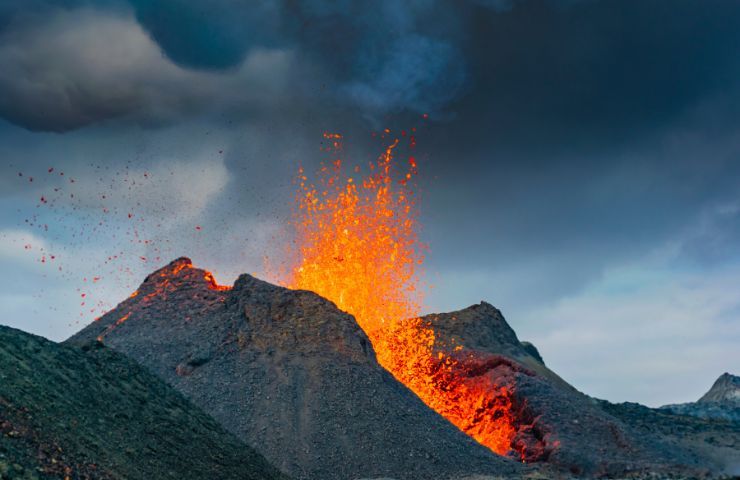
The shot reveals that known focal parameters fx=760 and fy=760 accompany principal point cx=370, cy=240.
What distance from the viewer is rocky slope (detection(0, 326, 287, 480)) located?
16.0m

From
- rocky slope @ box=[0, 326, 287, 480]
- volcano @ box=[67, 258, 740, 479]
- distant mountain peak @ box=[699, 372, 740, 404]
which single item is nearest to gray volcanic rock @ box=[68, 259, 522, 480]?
volcano @ box=[67, 258, 740, 479]

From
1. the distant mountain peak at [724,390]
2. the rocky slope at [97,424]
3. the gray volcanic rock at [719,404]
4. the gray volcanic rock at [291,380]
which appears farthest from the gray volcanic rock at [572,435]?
the distant mountain peak at [724,390]

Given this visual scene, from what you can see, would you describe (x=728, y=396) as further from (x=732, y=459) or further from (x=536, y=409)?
(x=536, y=409)

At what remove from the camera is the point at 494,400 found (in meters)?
45.9

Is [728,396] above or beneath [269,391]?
above

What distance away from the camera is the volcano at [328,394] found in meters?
31.3

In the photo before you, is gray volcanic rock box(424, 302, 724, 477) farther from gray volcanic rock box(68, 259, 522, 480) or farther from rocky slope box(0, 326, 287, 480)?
rocky slope box(0, 326, 287, 480)

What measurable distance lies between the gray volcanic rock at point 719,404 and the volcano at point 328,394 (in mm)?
21158

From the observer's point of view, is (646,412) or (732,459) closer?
(732,459)

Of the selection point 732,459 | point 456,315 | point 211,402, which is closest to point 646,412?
point 732,459

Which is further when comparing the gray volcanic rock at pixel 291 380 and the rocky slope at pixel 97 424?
the gray volcanic rock at pixel 291 380

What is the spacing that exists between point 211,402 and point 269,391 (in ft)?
8.42

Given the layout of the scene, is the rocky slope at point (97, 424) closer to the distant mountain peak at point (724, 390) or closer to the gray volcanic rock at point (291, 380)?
the gray volcanic rock at point (291, 380)

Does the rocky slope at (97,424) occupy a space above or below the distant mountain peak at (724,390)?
below
